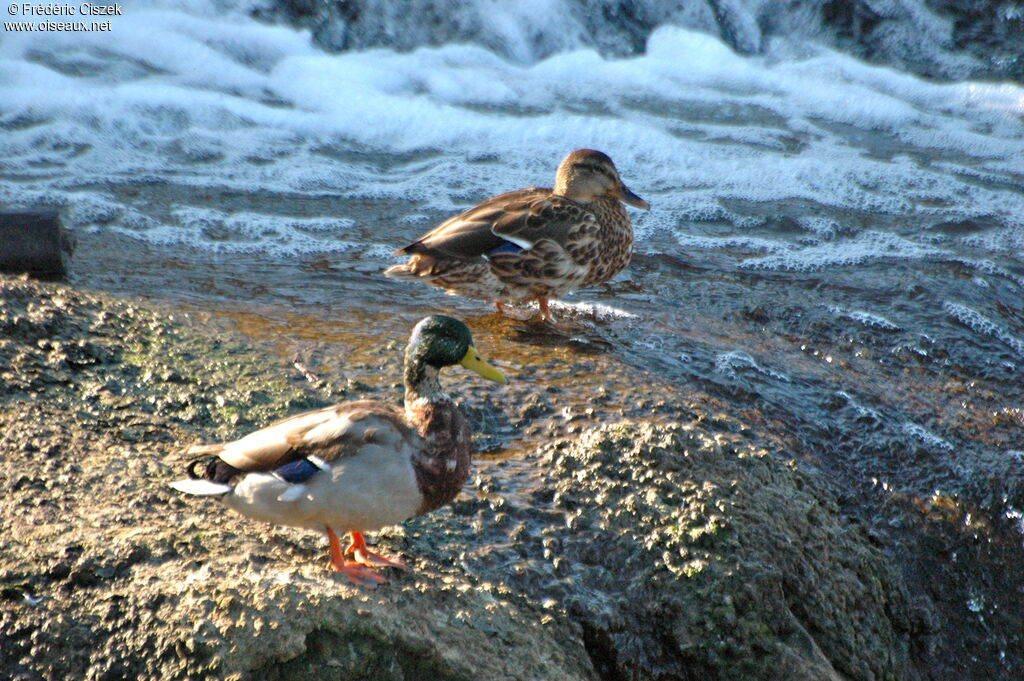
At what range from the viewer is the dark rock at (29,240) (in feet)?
17.7

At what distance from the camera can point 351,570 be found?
2.88m

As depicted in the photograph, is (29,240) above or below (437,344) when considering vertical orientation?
below

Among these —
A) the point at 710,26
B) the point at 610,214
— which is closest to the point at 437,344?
the point at 610,214

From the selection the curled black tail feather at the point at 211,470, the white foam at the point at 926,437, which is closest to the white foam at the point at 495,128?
the white foam at the point at 926,437

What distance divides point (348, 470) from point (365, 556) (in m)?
0.34

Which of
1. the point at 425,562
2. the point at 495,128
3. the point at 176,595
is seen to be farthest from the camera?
the point at 495,128

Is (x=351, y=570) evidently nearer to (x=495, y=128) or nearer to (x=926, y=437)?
(x=926, y=437)

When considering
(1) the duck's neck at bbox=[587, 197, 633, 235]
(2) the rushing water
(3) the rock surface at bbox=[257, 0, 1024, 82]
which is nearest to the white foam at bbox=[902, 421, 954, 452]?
(2) the rushing water

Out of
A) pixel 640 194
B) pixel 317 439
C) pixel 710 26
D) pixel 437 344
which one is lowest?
pixel 640 194

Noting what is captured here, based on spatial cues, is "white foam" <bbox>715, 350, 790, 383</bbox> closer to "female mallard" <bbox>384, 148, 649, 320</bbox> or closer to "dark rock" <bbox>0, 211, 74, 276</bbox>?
"female mallard" <bbox>384, 148, 649, 320</bbox>

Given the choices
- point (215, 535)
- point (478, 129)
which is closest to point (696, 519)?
point (215, 535)

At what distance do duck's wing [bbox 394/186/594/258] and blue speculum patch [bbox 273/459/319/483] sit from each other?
2774 mm

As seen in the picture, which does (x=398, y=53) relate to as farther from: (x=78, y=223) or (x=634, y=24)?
(x=78, y=223)

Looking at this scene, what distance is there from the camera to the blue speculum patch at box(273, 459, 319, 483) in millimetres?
2857
